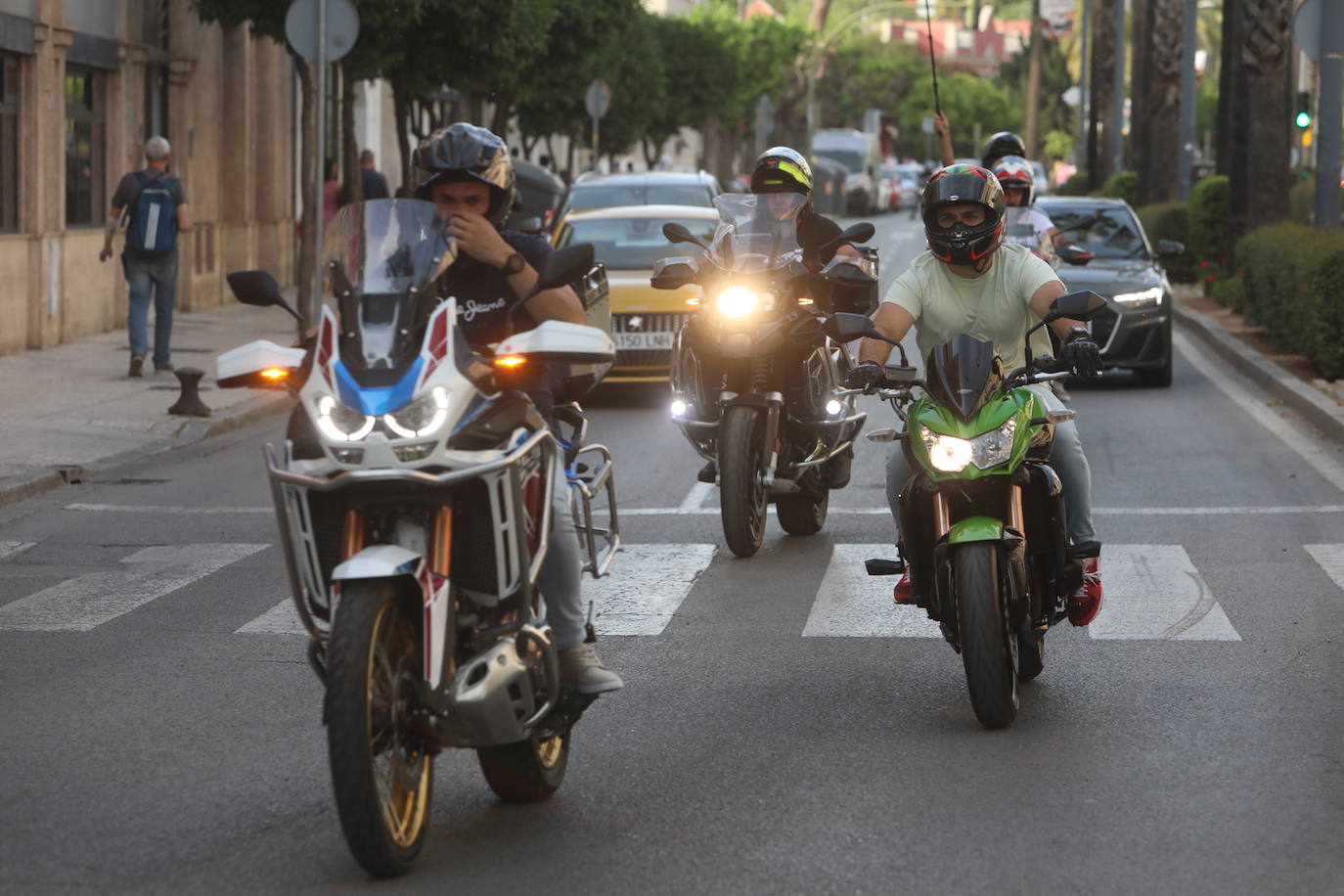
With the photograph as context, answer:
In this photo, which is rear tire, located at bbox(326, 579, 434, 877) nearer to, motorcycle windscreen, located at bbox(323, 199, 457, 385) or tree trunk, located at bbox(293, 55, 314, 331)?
motorcycle windscreen, located at bbox(323, 199, 457, 385)

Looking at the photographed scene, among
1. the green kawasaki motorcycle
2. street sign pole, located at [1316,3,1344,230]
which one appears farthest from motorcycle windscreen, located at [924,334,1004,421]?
street sign pole, located at [1316,3,1344,230]

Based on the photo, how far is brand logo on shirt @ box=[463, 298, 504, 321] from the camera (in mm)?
5823

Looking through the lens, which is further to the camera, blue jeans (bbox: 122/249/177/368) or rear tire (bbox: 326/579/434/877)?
blue jeans (bbox: 122/249/177/368)

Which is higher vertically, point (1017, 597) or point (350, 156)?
point (350, 156)

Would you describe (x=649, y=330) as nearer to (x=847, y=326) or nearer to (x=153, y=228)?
(x=153, y=228)

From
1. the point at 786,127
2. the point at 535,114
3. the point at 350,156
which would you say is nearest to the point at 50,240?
the point at 350,156

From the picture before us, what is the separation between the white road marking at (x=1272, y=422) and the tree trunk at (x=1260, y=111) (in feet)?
14.3

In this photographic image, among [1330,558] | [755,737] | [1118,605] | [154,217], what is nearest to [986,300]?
[755,737]

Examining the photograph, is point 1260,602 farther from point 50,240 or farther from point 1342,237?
point 50,240

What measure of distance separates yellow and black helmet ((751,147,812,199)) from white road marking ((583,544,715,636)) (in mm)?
1721

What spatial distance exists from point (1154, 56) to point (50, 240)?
23.5 metres

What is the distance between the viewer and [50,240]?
851 inches

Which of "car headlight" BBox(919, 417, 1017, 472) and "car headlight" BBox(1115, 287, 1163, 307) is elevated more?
"car headlight" BBox(1115, 287, 1163, 307)

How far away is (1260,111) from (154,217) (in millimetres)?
13720
